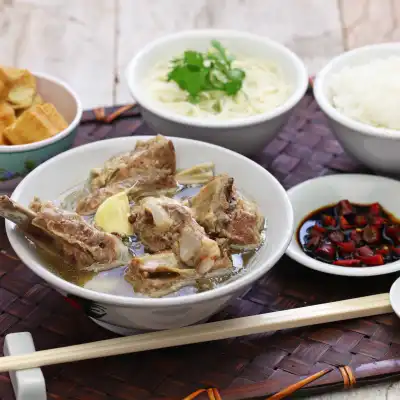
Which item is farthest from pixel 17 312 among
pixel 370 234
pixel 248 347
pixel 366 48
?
pixel 366 48

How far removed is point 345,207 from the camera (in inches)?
101

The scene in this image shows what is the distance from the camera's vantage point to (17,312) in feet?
7.50

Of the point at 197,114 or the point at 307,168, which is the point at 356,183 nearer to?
the point at 307,168

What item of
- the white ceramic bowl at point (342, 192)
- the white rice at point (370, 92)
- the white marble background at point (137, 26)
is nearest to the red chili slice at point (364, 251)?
the white ceramic bowl at point (342, 192)

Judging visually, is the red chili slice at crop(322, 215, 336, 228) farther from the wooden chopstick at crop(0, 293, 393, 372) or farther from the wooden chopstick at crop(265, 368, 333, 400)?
the wooden chopstick at crop(265, 368, 333, 400)

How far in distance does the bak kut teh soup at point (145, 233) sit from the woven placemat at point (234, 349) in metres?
0.21

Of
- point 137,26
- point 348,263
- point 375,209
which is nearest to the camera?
point 348,263

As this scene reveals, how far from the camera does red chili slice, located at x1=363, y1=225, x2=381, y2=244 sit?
244 cm

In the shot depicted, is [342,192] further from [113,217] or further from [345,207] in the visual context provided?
[113,217]

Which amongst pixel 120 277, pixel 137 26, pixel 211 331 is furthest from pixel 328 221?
pixel 137 26

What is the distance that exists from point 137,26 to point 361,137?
201cm

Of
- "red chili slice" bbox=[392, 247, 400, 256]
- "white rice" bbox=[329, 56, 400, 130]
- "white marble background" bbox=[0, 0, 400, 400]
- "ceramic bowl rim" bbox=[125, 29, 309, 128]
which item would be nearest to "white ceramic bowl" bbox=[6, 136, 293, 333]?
"ceramic bowl rim" bbox=[125, 29, 309, 128]

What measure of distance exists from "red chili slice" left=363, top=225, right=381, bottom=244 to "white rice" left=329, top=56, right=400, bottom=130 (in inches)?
15.6

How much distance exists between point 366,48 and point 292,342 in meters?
1.32
